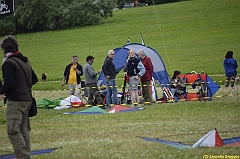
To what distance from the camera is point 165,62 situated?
3988cm

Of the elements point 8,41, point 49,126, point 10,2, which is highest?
point 10,2

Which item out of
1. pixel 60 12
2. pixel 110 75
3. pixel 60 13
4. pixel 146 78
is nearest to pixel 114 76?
pixel 110 75

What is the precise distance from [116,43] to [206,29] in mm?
8645

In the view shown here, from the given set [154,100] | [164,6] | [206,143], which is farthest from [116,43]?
[206,143]

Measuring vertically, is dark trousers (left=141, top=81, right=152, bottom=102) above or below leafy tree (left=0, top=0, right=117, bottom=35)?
below

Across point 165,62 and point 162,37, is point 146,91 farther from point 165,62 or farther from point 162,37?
point 162,37

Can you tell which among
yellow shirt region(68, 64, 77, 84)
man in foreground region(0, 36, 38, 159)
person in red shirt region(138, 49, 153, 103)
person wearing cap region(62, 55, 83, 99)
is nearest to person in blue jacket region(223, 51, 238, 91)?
person in red shirt region(138, 49, 153, 103)

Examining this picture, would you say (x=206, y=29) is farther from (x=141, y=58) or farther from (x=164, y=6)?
(x=141, y=58)

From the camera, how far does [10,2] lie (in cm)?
1603

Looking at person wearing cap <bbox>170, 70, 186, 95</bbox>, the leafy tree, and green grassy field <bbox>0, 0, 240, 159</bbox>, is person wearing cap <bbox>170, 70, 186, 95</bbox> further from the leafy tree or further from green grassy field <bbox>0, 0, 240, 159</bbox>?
the leafy tree

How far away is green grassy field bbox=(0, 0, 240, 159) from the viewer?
1059cm

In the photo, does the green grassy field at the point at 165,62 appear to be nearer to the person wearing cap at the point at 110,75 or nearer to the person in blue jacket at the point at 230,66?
the person in blue jacket at the point at 230,66

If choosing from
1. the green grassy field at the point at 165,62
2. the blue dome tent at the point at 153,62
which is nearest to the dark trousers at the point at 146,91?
the green grassy field at the point at 165,62

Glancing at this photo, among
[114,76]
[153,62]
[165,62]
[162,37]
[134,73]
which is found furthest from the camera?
[162,37]
